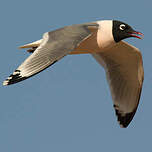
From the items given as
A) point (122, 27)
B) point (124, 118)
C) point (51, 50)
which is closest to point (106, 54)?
point (122, 27)

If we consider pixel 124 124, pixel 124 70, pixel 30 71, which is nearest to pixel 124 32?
pixel 124 70

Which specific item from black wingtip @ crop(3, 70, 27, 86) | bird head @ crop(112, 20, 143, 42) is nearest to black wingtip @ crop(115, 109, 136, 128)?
bird head @ crop(112, 20, 143, 42)

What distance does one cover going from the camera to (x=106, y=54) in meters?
11.3

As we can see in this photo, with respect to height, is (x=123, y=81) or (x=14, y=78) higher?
(x=14, y=78)

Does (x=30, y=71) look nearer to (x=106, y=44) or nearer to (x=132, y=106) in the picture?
(x=106, y=44)

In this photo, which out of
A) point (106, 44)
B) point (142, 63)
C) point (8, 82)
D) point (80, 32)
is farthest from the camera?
point (142, 63)

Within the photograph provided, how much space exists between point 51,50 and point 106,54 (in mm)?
3012

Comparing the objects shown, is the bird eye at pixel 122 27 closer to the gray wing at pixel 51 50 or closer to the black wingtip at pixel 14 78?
the gray wing at pixel 51 50

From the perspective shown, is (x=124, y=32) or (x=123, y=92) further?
(x=123, y=92)

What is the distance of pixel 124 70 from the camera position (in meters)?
11.4

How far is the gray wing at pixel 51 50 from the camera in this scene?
7859 millimetres

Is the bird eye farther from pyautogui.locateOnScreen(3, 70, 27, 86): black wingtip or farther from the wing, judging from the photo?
pyautogui.locateOnScreen(3, 70, 27, 86): black wingtip

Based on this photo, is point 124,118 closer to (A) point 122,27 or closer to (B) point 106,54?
(B) point 106,54

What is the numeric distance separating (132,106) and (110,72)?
0.81m
